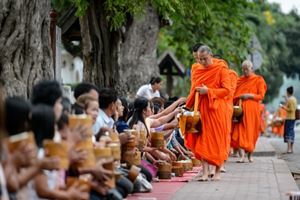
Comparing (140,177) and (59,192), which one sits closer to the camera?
(59,192)

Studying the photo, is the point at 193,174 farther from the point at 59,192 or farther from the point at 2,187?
the point at 2,187

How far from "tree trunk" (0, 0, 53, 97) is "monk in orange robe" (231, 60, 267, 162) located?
27.6 feet

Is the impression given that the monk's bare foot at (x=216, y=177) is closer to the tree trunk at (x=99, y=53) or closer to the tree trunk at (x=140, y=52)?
the tree trunk at (x=99, y=53)

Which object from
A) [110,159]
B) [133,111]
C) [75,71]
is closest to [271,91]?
[75,71]

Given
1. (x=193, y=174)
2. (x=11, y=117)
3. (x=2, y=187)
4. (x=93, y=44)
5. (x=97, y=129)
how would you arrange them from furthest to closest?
(x=93, y=44), (x=193, y=174), (x=97, y=129), (x=11, y=117), (x=2, y=187)

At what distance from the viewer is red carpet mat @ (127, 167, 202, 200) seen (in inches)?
499

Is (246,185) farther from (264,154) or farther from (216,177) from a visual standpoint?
(264,154)

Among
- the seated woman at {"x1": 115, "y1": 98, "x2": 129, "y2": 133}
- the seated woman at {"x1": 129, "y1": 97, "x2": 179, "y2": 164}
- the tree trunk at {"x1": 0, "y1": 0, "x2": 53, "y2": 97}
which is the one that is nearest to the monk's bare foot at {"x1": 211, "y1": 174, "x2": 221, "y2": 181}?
the seated woman at {"x1": 129, "y1": 97, "x2": 179, "y2": 164}

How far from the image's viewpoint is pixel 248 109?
20906 millimetres

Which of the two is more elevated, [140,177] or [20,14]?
[20,14]

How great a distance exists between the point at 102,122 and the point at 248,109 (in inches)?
370

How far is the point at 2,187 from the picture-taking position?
6.55m

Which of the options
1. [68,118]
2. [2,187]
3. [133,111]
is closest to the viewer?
[2,187]

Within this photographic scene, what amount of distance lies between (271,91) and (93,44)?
58.5 m
